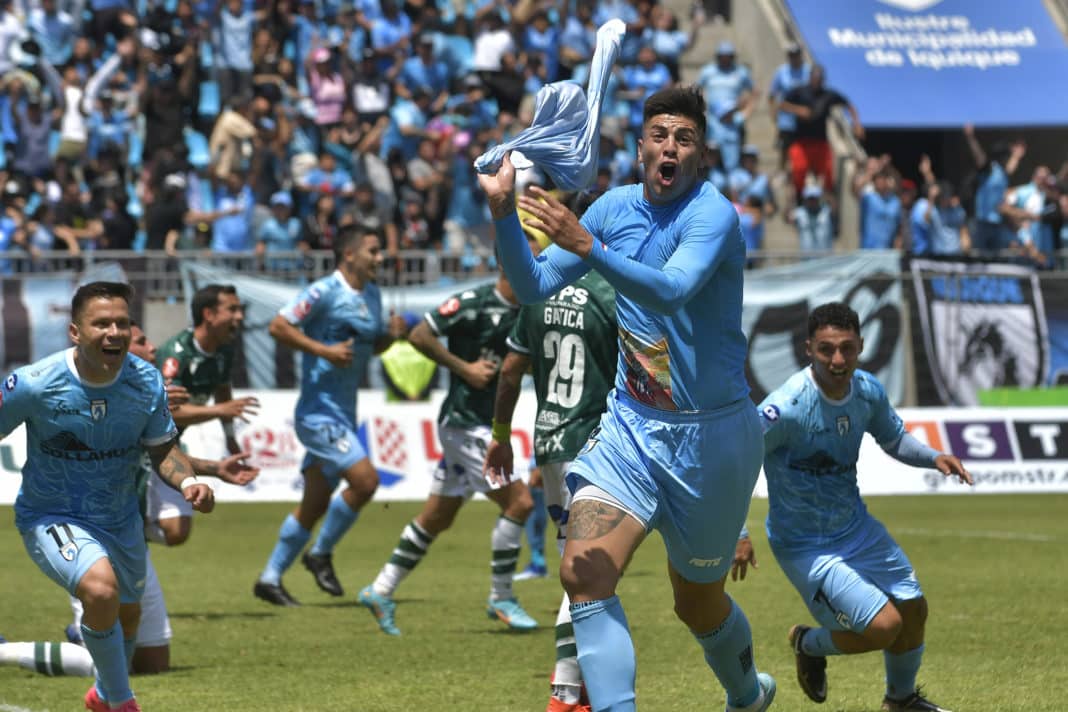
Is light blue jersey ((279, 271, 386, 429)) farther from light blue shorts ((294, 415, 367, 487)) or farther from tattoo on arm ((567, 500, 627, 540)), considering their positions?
tattoo on arm ((567, 500, 627, 540))

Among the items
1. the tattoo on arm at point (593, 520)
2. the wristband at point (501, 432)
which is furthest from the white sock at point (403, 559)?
the tattoo on arm at point (593, 520)

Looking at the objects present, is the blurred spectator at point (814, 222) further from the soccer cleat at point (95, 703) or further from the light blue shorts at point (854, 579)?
Answer: the soccer cleat at point (95, 703)

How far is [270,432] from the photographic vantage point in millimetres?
19469

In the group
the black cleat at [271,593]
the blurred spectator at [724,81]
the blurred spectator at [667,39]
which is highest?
the blurred spectator at [667,39]

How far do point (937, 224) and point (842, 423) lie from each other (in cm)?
1811

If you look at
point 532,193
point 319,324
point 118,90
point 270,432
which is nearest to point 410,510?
point 270,432

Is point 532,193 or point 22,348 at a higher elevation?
point 532,193

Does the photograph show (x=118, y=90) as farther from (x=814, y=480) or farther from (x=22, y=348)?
(x=814, y=480)

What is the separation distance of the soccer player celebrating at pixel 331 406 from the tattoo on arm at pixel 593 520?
621 centimetres

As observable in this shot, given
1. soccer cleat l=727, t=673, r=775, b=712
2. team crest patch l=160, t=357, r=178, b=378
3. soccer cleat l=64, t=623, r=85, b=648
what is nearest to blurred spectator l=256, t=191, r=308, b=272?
team crest patch l=160, t=357, r=178, b=378

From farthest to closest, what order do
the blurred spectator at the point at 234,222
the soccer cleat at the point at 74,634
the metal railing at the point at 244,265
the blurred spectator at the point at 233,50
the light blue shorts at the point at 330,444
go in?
the blurred spectator at the point at 233,50 → the blurred spectator at the point at 234,222 → the metal railing at the point at 244,265 → the light blue shorts at the point at 330,444 → the soccer cleat at the point at 74,634

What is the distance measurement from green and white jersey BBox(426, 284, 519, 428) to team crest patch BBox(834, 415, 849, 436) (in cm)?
376

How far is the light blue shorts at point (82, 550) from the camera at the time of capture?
7629 millimetres

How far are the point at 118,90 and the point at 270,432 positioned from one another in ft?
27.5
